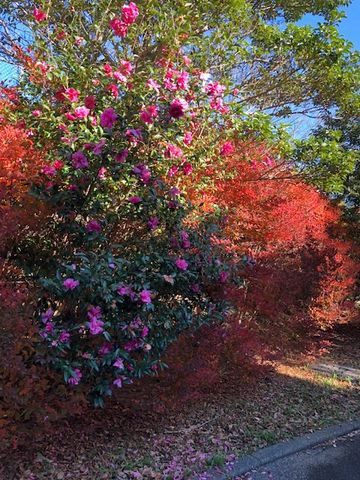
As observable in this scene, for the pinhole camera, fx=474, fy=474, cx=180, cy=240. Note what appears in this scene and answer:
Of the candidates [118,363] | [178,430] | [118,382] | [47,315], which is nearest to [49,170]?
[47,315]

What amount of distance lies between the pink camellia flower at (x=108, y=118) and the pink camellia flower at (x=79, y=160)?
0.28 m

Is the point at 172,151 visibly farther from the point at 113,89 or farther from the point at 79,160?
the point at 79,160

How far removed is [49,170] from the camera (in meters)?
3.28

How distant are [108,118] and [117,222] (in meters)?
0.76

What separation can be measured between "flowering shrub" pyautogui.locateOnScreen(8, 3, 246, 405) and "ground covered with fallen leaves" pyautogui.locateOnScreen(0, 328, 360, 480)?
1.68 ft

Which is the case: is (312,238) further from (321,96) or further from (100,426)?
(100,426)

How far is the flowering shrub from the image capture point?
296 centimetres

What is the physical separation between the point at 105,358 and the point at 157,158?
1557mm

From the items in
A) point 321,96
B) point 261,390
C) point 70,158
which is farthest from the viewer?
point 321,96

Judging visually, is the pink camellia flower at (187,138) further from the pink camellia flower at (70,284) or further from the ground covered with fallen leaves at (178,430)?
the ground covered with fallen leaves at (178,430)

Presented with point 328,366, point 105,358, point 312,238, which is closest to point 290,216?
point 312,238

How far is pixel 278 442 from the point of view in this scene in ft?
12.1

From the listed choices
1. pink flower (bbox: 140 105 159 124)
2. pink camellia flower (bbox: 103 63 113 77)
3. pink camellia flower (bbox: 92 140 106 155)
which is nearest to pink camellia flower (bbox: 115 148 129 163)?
pink camellia flower (bbox: 92 140 106 155)

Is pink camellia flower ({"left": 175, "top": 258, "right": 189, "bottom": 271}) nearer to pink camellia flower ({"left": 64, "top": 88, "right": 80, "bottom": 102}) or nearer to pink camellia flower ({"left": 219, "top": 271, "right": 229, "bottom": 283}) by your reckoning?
pink camellia flower ({"left": 219, "top": 271, "right": 229, "bottom": 283})
